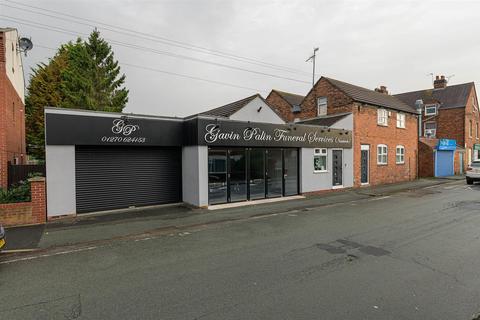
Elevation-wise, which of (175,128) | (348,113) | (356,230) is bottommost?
(356,230)

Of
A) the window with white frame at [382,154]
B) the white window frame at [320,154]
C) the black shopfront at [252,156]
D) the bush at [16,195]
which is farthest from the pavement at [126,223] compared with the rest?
the window with white frame at [382,154]

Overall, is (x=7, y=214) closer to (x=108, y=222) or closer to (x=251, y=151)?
(x=108, y=222)

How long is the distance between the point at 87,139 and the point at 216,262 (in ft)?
Answer: 24.2

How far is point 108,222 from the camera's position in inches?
357

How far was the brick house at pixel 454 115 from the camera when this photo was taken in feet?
102

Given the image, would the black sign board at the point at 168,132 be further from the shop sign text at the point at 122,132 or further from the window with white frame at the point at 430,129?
the window with white frame at the point at 430,129

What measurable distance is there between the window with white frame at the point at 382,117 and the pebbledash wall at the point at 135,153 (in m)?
9.27

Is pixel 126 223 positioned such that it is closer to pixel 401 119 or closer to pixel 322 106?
pixel 322 106

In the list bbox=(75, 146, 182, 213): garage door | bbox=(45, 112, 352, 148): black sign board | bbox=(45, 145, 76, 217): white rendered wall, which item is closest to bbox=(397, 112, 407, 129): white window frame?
bbox=(45, 112, 352, 148): black sign board

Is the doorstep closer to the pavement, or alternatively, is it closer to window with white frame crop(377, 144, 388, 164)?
the pavement

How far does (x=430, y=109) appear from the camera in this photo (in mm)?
33781

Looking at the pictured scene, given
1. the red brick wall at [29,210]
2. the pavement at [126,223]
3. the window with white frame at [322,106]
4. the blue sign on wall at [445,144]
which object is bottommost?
the pavement at [126,223]

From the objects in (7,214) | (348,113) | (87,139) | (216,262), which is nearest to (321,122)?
(348,113)

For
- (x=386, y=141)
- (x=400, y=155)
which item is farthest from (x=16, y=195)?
(x=400, y=155)
